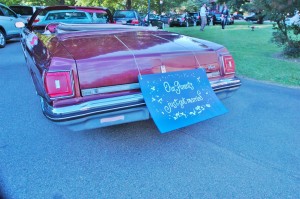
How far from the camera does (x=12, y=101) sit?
4117 mm

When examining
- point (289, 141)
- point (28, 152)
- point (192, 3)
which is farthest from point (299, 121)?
point (192, 3)

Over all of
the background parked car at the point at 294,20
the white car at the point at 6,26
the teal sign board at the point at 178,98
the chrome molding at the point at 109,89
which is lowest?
the teal sign board at the point at 178,98

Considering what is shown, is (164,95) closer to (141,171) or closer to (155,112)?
(155,112)

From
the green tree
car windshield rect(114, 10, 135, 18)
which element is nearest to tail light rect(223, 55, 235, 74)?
the green tree

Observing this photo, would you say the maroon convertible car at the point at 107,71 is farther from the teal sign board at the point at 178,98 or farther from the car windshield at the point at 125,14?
the car windshield at the point at 125,14

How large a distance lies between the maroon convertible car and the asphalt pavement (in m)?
0.48

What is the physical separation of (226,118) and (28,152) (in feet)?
8.71

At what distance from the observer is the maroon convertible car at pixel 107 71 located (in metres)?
2.28

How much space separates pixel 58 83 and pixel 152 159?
1.23m

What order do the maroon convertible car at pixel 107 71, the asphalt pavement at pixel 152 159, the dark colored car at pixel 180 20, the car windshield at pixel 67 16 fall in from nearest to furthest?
the asphalt pavement at pixel 152 159, the maroon convertible car at pixel 107 71, the car windshield at pixel 67 16, the dark colored car at pixel 180 20

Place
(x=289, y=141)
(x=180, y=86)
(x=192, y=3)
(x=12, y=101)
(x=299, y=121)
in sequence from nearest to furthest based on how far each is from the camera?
(x=180, y=86), (x=289, y=141), (x=299, y=121), (x=12, y=101), (x=192, y=3)

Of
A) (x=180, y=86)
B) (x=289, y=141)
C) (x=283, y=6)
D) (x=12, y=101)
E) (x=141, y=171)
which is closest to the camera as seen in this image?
(x=141, y=171)

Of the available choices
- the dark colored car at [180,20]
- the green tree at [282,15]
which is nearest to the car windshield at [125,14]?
the green tree at [282,15]

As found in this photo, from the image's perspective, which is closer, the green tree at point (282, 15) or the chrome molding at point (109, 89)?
the chrome molding at point (109, 89)
